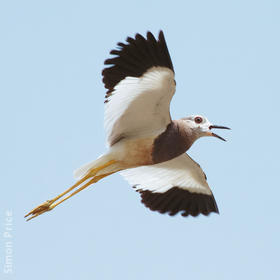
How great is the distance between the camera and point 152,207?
39.4 ft

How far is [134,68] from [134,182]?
2.92 meters

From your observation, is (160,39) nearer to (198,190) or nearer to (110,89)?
(110,89)

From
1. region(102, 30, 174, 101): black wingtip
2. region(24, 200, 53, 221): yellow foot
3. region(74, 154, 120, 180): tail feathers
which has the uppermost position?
region(102, 30, 174, 101): black wingtip

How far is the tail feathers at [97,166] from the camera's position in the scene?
10.8 m

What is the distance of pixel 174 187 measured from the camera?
1233 centimetres

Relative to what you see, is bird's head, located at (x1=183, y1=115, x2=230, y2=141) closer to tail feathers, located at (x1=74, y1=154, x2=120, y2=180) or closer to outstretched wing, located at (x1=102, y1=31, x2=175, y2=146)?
outstretched wing, located at (x1=102, y1=31, x2=175, y2=146)

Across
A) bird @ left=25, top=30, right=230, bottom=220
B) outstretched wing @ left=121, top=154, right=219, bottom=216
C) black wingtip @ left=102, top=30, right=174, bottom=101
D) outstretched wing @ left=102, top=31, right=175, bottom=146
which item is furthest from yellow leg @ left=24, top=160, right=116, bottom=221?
black wingtip @ left=102, top=30, right=174, bottom=101

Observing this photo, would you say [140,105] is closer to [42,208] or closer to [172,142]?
[172,142]

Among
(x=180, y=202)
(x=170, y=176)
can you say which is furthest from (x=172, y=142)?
(x=180, y=202)

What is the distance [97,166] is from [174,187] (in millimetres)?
2043

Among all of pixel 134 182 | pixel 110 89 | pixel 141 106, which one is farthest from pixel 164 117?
pixel 134 182

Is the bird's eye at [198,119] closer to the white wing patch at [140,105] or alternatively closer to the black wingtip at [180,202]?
the white wing patch at [140,105]

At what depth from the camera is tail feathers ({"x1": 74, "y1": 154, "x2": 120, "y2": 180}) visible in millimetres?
10818

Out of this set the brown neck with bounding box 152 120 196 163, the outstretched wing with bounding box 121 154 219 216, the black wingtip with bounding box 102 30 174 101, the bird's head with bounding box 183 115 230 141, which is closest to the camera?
the black wingtip with bounding box 102 30 174 101
